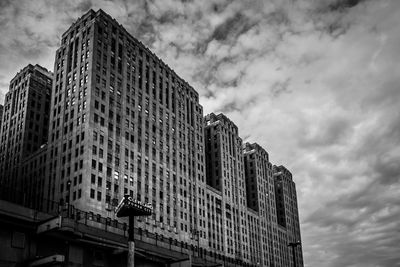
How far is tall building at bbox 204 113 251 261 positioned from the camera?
6107 inches

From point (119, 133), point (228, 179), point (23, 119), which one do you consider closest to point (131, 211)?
point (119, 133)

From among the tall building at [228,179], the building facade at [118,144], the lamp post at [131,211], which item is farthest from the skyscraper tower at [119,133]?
the lamp post at [131,211]

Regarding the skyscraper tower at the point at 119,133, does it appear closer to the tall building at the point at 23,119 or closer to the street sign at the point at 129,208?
the tall building at the point at 23,119

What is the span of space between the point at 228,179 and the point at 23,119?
73771mm

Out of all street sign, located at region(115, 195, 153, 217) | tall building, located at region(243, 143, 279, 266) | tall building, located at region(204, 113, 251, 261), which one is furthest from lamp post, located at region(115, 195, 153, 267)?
tall building, located at region(243, 143, 279, 266)

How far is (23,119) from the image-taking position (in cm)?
13900

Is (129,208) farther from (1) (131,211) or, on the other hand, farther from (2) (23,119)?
(2) (23,119)

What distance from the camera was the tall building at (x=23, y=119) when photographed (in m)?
134

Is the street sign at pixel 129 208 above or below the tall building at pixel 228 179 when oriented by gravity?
below

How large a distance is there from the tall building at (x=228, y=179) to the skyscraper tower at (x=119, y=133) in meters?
18.0

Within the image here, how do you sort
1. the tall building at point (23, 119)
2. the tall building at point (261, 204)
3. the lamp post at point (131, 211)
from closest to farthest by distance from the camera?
the lamp post at point (131, 211) → the tall building at point (23, 119) → the tall building at point (261, 204)

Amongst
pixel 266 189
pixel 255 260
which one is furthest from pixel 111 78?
pixel 266 189

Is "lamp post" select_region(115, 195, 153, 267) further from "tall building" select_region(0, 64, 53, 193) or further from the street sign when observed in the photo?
"tall building" select_region(0, 64, 53, 193)

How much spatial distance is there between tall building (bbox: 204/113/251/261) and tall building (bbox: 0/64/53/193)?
59818 millimetres
